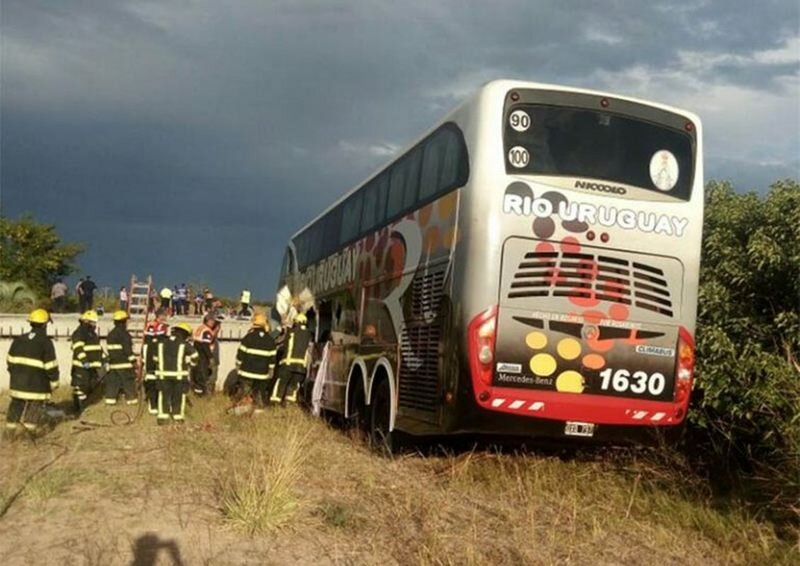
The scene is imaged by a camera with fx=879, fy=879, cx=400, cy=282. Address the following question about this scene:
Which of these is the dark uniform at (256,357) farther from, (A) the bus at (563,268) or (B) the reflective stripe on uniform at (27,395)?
(A) the bus at (563,268)

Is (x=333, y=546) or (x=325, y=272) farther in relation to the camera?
(x=325, y=272)

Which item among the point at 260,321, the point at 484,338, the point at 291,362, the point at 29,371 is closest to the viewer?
the point at 484,338

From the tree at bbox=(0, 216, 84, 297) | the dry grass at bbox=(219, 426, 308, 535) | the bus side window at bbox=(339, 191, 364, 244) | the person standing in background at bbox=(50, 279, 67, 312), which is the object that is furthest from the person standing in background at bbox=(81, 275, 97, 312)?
the dry grass at bbox=(219, 426, 308, 535)

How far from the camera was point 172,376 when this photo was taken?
510 inches

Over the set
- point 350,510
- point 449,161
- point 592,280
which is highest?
point 449,161

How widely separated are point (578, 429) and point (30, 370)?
683cm

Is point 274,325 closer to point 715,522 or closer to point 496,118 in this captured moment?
point 496,118

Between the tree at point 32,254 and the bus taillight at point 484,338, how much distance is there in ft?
115

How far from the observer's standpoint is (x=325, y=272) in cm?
1585

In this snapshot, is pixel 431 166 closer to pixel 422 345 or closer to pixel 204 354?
pixel 422 345

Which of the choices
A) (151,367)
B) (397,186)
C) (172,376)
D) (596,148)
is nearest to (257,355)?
(172,376)

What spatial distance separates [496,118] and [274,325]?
14.3 meters

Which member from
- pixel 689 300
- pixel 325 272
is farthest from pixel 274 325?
pixel 689 300

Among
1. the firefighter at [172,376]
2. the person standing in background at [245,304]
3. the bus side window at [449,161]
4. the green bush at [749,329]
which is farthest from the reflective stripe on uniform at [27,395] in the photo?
the person standing in background at [245,304]
